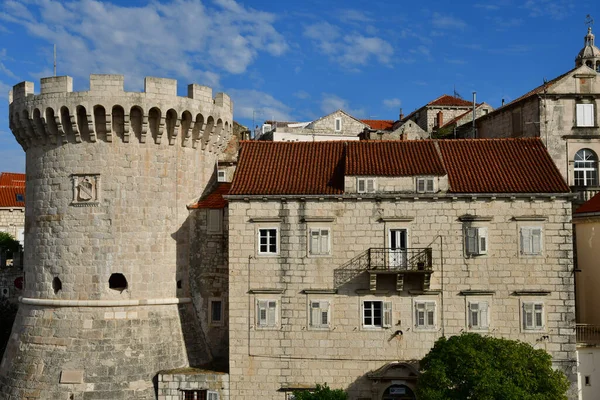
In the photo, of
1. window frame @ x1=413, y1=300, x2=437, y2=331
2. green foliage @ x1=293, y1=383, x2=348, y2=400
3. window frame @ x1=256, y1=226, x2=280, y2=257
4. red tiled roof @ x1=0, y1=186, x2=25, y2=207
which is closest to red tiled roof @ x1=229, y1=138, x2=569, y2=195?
window frame @ x1=256, y1=226, x2=280, y2=257

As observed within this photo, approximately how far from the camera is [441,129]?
56.8 meters

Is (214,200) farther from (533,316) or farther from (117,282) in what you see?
(533,316)

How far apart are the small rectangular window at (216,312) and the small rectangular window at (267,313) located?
341 cm

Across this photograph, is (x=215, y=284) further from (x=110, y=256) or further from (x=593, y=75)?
(x=593, y=75)

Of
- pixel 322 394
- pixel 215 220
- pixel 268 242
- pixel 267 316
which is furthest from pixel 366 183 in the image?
pixel 322 394

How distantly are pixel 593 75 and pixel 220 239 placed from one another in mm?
26539

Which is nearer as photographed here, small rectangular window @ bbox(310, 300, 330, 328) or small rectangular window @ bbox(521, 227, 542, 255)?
small rectangular window @ bbox(521, 227, 542, 255)

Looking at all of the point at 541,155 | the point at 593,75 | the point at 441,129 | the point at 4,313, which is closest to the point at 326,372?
the point at 541,155

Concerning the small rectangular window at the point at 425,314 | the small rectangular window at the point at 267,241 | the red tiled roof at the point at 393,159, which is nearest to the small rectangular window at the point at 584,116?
the red tiled roof at the point at 393,159

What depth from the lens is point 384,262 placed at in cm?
2795

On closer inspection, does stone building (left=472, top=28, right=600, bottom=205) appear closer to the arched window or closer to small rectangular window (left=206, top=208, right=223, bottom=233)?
the arched window

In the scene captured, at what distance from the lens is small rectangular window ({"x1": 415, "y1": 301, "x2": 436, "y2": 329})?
2797 cm

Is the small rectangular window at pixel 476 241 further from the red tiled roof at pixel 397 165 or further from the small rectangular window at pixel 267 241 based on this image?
the small rectangular window at pixel 267 241

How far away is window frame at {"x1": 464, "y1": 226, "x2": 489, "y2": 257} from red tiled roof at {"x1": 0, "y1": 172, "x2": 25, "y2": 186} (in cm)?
4930
